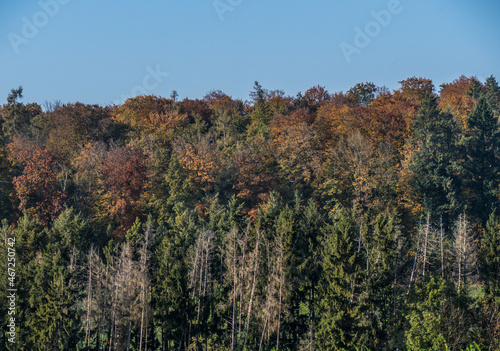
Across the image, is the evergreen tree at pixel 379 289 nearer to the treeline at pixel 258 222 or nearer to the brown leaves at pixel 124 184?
the treeline at pixel 258 222

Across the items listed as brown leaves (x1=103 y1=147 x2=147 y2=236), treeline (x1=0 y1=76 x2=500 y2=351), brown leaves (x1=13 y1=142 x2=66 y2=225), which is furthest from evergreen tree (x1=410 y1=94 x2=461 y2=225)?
brown leaves (x1=13 y1=142 x2=66 y2=225)

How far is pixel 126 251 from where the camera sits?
5047cm

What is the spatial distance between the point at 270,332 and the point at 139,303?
10.2m

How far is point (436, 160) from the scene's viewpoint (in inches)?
2889

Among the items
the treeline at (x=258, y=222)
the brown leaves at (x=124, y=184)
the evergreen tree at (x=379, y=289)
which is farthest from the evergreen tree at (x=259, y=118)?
the evergreen tree at (x=379, y=289)

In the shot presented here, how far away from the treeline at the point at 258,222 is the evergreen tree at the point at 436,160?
0.73ft

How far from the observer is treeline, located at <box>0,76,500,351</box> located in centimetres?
4788

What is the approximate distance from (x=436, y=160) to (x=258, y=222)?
2881cm

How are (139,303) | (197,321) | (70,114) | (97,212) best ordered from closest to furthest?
(139,303) < (197,321) < (97,212) < (70,114)

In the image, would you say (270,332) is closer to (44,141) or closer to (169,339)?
(169,339)

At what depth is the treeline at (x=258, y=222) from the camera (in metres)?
47.9

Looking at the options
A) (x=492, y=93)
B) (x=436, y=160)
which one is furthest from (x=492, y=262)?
(x=492, y=93)

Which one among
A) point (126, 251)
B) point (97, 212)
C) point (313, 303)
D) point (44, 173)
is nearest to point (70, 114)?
point (44, 173)

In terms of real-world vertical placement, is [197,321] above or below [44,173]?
below
